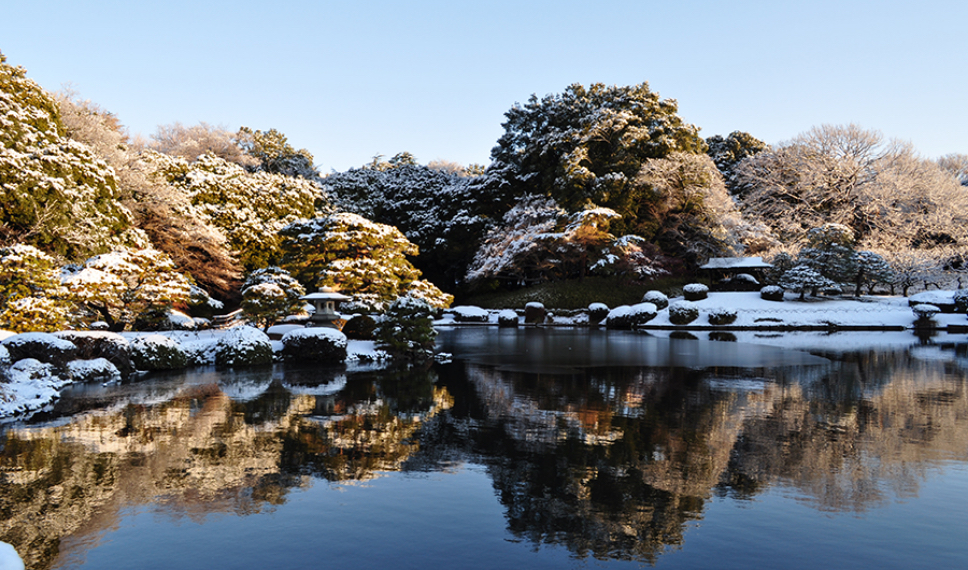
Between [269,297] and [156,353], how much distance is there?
16.2 ft

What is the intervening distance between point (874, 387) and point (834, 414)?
318cm

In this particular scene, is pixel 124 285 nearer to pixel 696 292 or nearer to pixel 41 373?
pixel 41 373

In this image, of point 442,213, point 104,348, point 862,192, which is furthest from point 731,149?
point 104,348

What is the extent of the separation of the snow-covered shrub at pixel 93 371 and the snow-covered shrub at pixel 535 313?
25.4 metres

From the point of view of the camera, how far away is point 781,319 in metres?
27.8

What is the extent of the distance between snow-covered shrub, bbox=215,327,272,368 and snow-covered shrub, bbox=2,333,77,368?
335 cm

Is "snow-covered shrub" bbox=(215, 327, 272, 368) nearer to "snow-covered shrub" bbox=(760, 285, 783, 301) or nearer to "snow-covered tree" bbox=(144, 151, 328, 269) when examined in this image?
"snow-covered tree" bbox=(144, 151, 328, 269)

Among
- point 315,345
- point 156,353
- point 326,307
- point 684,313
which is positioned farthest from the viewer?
point 684,313

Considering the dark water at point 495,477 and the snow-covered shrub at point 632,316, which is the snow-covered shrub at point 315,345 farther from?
the snow-covered shrub at point 632,316

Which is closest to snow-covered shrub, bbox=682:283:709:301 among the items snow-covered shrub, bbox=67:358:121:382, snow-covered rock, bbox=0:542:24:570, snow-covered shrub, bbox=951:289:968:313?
snow-covered shrub, bbox=951:289:968:313

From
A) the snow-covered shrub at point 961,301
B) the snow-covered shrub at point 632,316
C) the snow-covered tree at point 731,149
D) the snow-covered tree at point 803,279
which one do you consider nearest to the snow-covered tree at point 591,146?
the snow-covered tree at point 731,149

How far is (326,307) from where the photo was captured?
62.8 ft

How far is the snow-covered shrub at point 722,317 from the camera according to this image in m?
27.7

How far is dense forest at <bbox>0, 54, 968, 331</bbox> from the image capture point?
1628 centimetres
